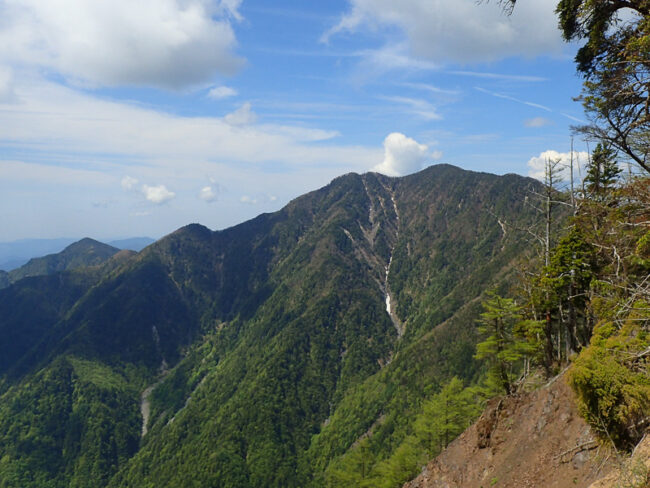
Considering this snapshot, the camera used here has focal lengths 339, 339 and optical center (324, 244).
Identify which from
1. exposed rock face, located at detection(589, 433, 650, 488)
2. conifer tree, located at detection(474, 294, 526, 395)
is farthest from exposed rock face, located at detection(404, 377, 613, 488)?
conifer tree, located at detection(474, 294, 526, 395)

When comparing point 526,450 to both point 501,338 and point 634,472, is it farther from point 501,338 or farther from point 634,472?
point 634,472

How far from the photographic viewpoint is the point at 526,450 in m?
21.4

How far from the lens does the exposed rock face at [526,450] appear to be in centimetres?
1708

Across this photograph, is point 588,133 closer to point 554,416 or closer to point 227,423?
point 554,416

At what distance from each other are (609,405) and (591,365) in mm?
1629

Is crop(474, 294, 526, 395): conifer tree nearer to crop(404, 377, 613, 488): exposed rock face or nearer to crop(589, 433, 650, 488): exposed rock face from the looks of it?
crop(404, 377, 613, 488): exposed rock face

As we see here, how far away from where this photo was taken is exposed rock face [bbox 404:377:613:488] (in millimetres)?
17078

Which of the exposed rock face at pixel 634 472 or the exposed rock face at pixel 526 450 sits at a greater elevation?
the exposed rock face at pixel 634 472

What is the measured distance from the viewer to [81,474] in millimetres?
199375

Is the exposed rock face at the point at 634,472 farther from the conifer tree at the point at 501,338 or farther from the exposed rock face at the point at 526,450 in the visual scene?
the conifer tree at the point at 501,338

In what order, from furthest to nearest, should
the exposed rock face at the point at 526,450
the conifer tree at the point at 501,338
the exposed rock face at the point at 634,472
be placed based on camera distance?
the conifer tree at the point at 501,338 → the exposed rock face at the point at 526,450 → the exposed rock face at the point at 634,472

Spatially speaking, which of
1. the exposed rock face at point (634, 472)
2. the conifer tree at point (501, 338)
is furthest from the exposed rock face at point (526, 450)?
the conifer tree at point (501, 338)

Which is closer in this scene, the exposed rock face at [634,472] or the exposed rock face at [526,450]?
the exposed rock face at [634,472]

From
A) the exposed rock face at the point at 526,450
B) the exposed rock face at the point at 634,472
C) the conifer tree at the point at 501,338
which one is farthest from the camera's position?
the conifer tree at the point at 501,338
